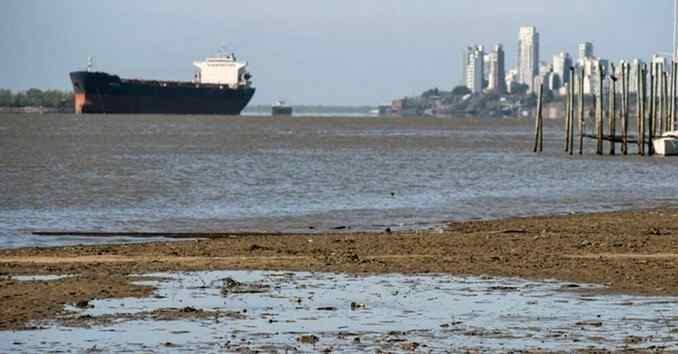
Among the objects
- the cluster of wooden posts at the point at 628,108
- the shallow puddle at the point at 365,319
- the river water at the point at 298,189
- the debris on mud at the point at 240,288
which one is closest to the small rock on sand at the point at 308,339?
the shallow puddle at the point at 365,319

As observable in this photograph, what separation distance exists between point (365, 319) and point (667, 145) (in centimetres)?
6007

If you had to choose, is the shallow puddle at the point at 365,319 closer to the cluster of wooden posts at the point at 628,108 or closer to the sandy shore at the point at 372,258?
the sandy shore at the point at 372,258

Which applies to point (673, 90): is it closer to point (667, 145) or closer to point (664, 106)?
point (664, 106)

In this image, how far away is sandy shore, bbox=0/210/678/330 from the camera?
19.3 m

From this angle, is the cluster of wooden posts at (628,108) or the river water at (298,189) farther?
the cluster of wooden posts at (628,108)

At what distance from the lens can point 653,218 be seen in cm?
3319

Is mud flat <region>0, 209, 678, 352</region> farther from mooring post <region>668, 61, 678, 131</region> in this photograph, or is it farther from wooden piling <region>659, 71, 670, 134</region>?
wooden piling <region>659, 71, 670, 134</region>

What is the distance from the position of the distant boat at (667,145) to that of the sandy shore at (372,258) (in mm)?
45819

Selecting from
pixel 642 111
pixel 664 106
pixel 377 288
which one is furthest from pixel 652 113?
pixel 377 288

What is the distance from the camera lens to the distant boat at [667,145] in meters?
75.2

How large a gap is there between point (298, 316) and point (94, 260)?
6804 mm

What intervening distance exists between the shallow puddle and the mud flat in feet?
0.07

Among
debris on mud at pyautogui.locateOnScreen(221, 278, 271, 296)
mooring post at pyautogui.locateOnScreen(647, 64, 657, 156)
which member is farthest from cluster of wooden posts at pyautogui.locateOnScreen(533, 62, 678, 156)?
debris on mud at pyautogui.locateOnScreen(221, 278, 271, 296)

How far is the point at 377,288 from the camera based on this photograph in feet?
64.5
